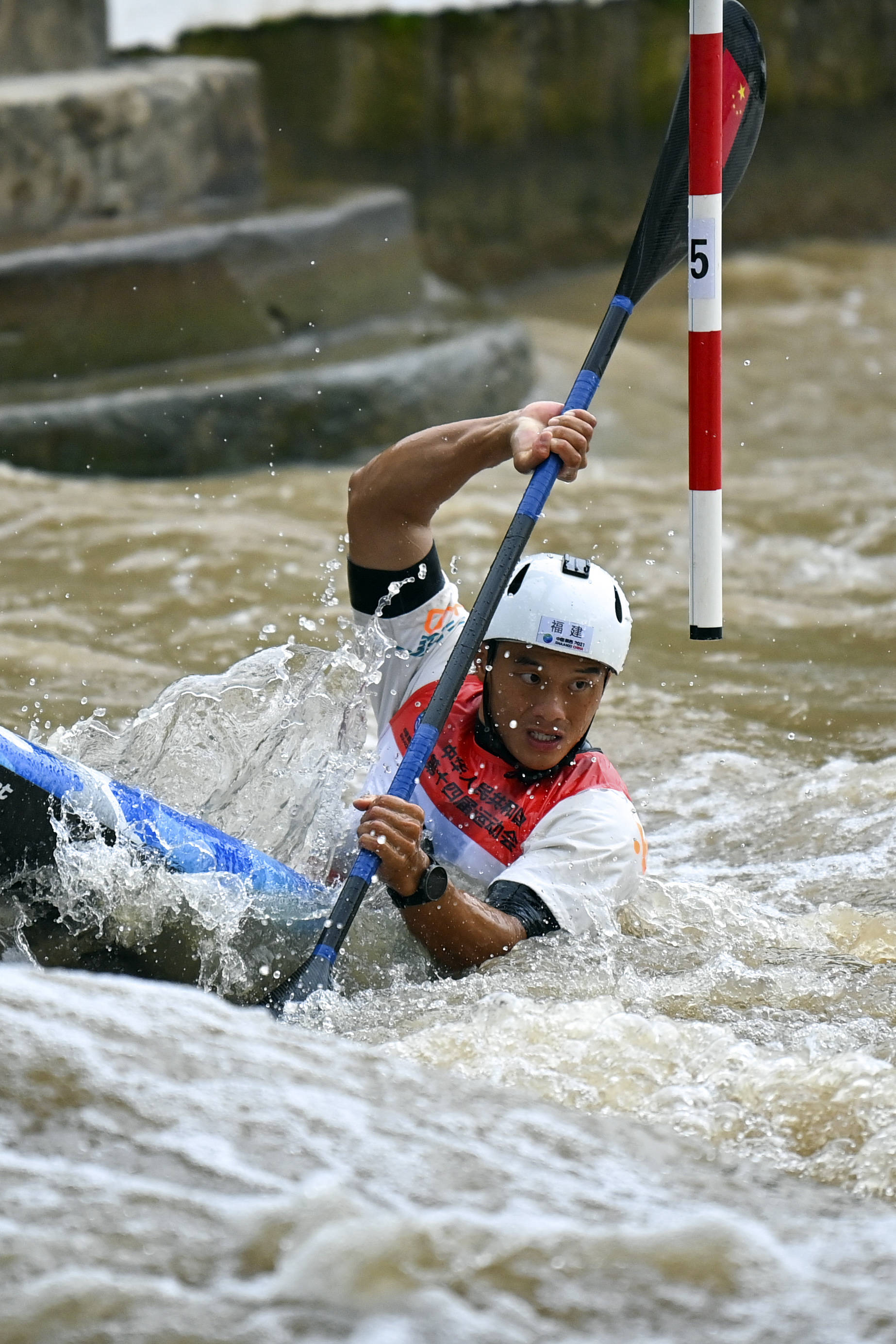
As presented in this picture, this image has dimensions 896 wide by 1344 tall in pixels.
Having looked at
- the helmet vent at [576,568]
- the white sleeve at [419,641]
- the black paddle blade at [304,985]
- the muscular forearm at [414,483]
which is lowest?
Result: the black paddle blade at [304,985]

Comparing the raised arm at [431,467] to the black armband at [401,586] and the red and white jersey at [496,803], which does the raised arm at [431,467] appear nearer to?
the black armband at [401,586]

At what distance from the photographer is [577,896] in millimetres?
3156

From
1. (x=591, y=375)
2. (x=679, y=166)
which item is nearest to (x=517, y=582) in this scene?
(x=591, y=375)

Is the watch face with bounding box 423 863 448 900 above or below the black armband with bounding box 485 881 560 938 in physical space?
above

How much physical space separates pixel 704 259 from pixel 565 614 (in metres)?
0.81

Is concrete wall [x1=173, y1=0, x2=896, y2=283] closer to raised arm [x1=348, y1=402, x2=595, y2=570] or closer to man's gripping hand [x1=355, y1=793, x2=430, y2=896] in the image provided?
raised arm [x1=348, y1=402, x2=595, y2=570]

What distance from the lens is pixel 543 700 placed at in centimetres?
329

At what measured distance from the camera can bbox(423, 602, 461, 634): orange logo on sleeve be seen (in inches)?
140

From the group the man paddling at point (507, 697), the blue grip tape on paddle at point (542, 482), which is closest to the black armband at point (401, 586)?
the man paddling at point (507, 697)

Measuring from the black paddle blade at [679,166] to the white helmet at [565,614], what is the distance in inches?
24.8

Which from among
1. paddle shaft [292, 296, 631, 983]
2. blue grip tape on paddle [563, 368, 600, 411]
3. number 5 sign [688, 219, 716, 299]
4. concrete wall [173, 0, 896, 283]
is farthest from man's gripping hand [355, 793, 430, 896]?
concrete wall [173, 0, 896, 283]

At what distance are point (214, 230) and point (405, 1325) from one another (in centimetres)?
683

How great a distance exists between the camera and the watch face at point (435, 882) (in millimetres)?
2873

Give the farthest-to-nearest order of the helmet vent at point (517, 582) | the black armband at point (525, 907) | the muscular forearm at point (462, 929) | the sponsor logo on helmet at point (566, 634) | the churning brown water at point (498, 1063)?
1. the helmet vent at point (517, 582)
2. the sponsor logo on helmet at point (566, 634)
3. the black armband at point (525, 907)
4. the muscular forearm at point (462, 929)
5. the churning brown water at point (498, 1063)
